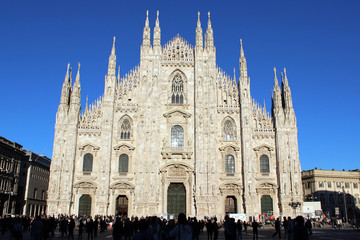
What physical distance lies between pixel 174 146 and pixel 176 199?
622 centimetres

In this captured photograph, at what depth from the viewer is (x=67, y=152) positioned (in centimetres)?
4062

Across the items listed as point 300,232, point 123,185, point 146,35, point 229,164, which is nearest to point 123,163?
point 123,185

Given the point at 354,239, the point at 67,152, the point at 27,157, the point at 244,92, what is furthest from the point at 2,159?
the point at 354,239

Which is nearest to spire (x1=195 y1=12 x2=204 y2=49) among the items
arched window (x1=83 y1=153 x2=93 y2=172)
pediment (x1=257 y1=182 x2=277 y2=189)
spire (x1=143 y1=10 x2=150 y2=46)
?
spire (x1=143 y1=10 x2=150 y2=46)

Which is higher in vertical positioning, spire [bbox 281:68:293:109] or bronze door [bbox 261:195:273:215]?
spire [bbox 281:68:293:109]

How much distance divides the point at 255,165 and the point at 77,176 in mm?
20798

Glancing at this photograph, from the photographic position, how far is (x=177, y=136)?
43.0m

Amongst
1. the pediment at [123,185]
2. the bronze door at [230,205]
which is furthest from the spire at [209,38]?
the pediment at [123,185]

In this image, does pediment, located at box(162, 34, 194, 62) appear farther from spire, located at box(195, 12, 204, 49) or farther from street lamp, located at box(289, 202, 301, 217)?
street lamp, located at box(289, 202, 301, 217)

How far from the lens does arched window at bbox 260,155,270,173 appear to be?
42125mm

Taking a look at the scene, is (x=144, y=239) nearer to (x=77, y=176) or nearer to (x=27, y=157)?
(x=77, y=176)

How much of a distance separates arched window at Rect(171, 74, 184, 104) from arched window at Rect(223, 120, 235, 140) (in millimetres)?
6207

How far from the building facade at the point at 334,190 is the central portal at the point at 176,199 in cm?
3806

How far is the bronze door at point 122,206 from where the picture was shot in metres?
40.6
